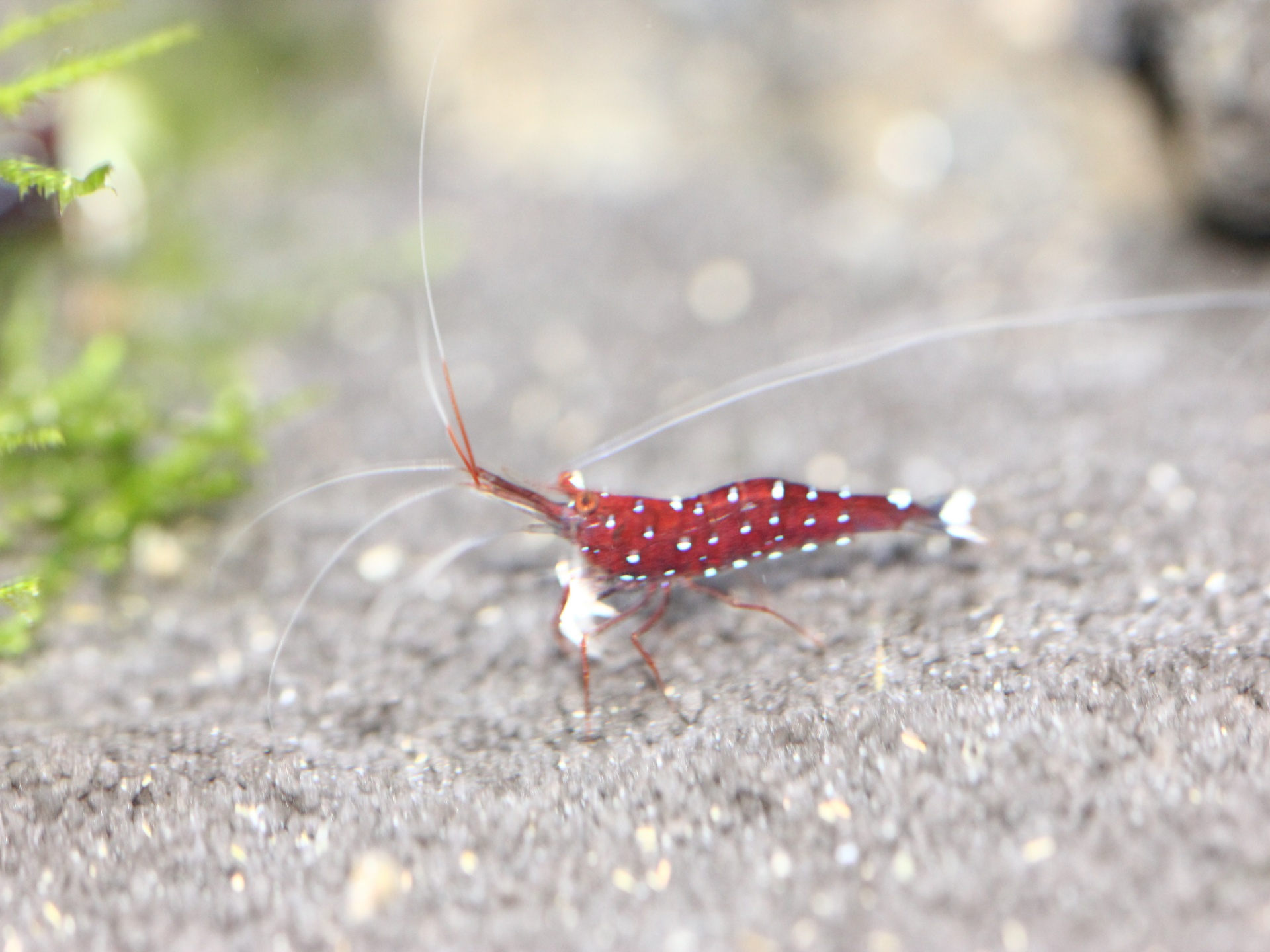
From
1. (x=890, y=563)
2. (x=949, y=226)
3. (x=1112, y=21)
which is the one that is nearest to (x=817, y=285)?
(x=949, y=226)

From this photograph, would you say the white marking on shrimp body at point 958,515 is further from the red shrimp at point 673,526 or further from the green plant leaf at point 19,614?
the green plant leaf at point 19,614

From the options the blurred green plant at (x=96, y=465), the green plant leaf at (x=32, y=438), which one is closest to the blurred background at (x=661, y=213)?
the blurred green plant at (x=96, y=465)

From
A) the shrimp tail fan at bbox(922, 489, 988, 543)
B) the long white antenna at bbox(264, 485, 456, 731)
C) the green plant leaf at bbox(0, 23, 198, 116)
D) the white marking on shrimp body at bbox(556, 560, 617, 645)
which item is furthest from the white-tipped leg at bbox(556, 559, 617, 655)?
the green plant leaf at bbox(0, 23, 198, 116)

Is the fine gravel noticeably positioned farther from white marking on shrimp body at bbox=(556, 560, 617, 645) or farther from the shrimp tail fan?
white marking on shrimp body at bbox=(556, 560, 617, 645)

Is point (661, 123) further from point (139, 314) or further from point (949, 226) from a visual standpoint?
point (139, 314)

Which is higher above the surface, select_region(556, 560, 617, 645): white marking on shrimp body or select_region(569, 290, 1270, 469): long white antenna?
select_region(569, 290, 1270, 469): long white antenna
